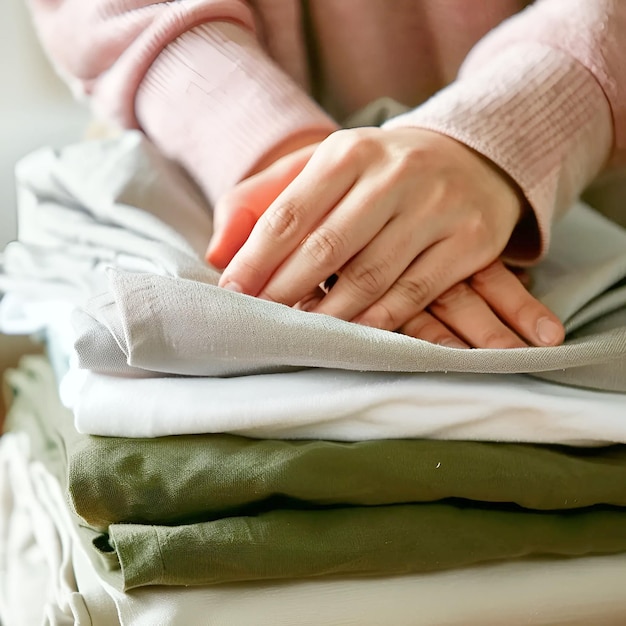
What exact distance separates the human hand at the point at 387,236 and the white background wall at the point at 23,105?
53 centimetres

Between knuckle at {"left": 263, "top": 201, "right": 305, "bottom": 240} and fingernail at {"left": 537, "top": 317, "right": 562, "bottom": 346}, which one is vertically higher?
knuckle at {"left": 263, "top": 201, "right": 305, "bottom": 240}

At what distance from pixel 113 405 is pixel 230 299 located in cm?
8

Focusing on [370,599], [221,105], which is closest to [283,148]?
[221,105]

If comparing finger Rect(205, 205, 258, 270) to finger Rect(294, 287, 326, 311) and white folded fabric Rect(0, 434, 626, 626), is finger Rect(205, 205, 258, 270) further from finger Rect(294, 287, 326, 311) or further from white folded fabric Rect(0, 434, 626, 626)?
white folded fabric Rect(0, 434, 626, 626)

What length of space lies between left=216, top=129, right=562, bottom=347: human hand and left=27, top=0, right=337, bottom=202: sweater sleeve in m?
0.10

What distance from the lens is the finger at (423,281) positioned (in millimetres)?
441

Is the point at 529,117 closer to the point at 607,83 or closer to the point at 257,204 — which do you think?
the point at 607,83

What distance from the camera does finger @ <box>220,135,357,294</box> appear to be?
43 centimetres

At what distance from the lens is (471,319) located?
0.45m

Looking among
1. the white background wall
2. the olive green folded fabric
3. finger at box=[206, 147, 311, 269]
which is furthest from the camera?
the white background wall

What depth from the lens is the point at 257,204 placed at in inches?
18.8

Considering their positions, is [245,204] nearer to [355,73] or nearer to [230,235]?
[230,235]

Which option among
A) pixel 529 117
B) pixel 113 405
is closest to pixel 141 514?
pixel 113 405

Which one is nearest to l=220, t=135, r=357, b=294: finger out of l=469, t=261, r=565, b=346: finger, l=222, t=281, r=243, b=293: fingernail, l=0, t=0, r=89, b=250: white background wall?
l=222, t=281, r=243, b=293: fingernail
